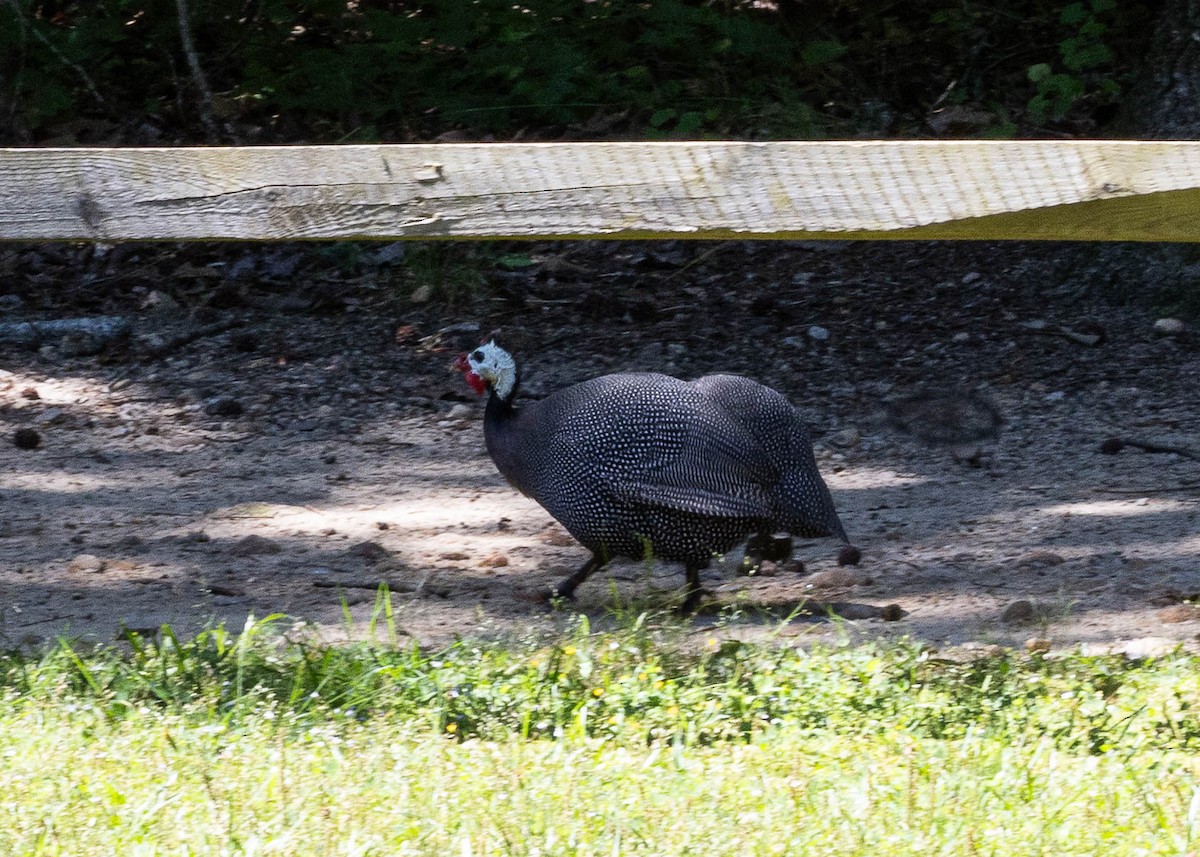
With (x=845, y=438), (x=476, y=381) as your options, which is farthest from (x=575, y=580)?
(x=845, y=438)

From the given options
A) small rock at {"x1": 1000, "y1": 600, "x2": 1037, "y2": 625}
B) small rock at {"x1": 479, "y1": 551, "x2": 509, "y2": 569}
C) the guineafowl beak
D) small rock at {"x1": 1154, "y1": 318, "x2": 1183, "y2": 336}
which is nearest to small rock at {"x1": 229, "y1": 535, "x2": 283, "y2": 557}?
small rock at {"x1": 479, "y1": 551, "x2": 509, "y2": 569}

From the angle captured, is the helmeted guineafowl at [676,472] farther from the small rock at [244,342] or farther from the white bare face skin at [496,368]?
the small rock at [244,342]

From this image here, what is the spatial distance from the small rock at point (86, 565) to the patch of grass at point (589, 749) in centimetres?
96

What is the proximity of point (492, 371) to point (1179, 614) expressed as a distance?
221 centimetres

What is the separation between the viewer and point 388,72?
311 inches

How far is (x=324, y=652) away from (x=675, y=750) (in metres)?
0.93

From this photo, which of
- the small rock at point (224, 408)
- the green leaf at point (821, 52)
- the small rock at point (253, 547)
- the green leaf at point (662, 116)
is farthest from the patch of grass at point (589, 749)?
the green leaf at point (821, 52)

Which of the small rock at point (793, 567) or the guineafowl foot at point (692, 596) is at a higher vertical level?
the guineafowl foot at point (692, 596)

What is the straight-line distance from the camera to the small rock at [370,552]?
466 centimetres

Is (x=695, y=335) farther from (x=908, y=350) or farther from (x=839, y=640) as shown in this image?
(x=839, y=640)

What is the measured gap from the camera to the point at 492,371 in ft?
15.6

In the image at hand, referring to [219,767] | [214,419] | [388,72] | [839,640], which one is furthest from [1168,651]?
[388,72]

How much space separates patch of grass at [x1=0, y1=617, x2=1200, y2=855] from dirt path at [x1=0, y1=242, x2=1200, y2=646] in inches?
17.0

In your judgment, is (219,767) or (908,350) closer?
(219,767)
